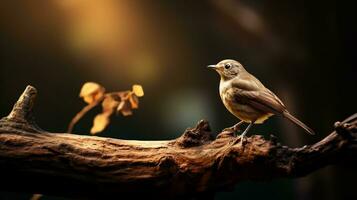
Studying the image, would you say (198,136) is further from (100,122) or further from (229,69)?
(100,122)

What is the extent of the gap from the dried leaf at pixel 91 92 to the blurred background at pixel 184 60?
211 mm

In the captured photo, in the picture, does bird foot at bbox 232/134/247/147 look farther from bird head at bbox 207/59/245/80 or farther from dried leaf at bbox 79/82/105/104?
dried leaf at bbox 79/82/105/104

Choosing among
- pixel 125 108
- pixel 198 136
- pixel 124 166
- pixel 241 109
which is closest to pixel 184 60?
pixel 125 108

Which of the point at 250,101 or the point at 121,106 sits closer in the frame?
the point at 250,101

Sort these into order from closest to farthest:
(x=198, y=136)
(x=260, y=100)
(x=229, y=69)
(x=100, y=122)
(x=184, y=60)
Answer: (x=198, y=136)
(x=260, y=100)
(x=229, y=69)
(x=100, y=122)
(x=184, y=60)

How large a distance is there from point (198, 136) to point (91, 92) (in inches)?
30.3

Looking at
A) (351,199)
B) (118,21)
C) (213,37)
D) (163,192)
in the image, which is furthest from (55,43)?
(351,199)

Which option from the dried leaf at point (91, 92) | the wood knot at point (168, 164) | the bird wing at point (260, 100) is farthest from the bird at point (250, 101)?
the dried leaf at point (91, 92)

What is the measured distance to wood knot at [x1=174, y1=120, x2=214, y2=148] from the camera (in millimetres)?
1747

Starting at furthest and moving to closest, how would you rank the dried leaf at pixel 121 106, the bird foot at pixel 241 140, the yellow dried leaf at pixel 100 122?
the yellow dried leaf at pixel 100 122, the dried leaf at pixel 121 106, the bird foot at pixel 241 140

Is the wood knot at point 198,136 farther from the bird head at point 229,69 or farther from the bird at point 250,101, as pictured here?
the bird head at point 229,69

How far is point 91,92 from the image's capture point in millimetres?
2307

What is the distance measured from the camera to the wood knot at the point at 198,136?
175 centimetres

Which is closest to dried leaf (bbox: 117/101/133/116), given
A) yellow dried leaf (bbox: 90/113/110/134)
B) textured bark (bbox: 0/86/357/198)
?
yellow dried leaf (bbox: 90/113/110/134)
